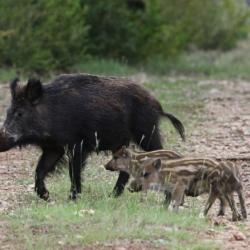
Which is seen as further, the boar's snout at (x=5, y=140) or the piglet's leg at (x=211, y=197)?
the boar's snout at (x=5, y=140)

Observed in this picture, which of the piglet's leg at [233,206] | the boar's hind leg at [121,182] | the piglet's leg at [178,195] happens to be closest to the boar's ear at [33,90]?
the boar's hind leg at [121,182]

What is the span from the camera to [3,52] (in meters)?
21.1

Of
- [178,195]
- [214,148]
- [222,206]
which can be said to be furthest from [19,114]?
[214,148]

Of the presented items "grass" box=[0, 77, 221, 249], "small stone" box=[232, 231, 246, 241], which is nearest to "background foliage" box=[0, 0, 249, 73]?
"grass" box=[0, 77, 221, 249]

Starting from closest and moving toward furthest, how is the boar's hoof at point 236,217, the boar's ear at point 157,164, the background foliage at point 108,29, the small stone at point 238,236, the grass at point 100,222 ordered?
1. the grass at point 100,222
2. the small stone at point 238,236
3. the boar's hoof at point 236,217
4. the boar's ear at point 157,164
5. the background foliage at point 108,29

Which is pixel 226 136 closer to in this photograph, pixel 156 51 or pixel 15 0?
pixel 15 0

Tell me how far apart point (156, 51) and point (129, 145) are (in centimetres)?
1597

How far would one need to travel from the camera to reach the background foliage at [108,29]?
70.0ft

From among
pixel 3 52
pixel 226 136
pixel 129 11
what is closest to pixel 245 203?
pixel 226 136

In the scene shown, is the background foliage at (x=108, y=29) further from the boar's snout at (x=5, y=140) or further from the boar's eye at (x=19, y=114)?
the boar's snout at (x=5, y=140)

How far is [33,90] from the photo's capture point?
33.6 ft

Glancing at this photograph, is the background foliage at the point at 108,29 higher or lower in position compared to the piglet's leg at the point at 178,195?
lower

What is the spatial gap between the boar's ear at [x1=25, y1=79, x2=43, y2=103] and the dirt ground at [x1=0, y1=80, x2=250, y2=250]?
1006 mm

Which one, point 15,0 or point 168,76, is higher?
point 15,0
